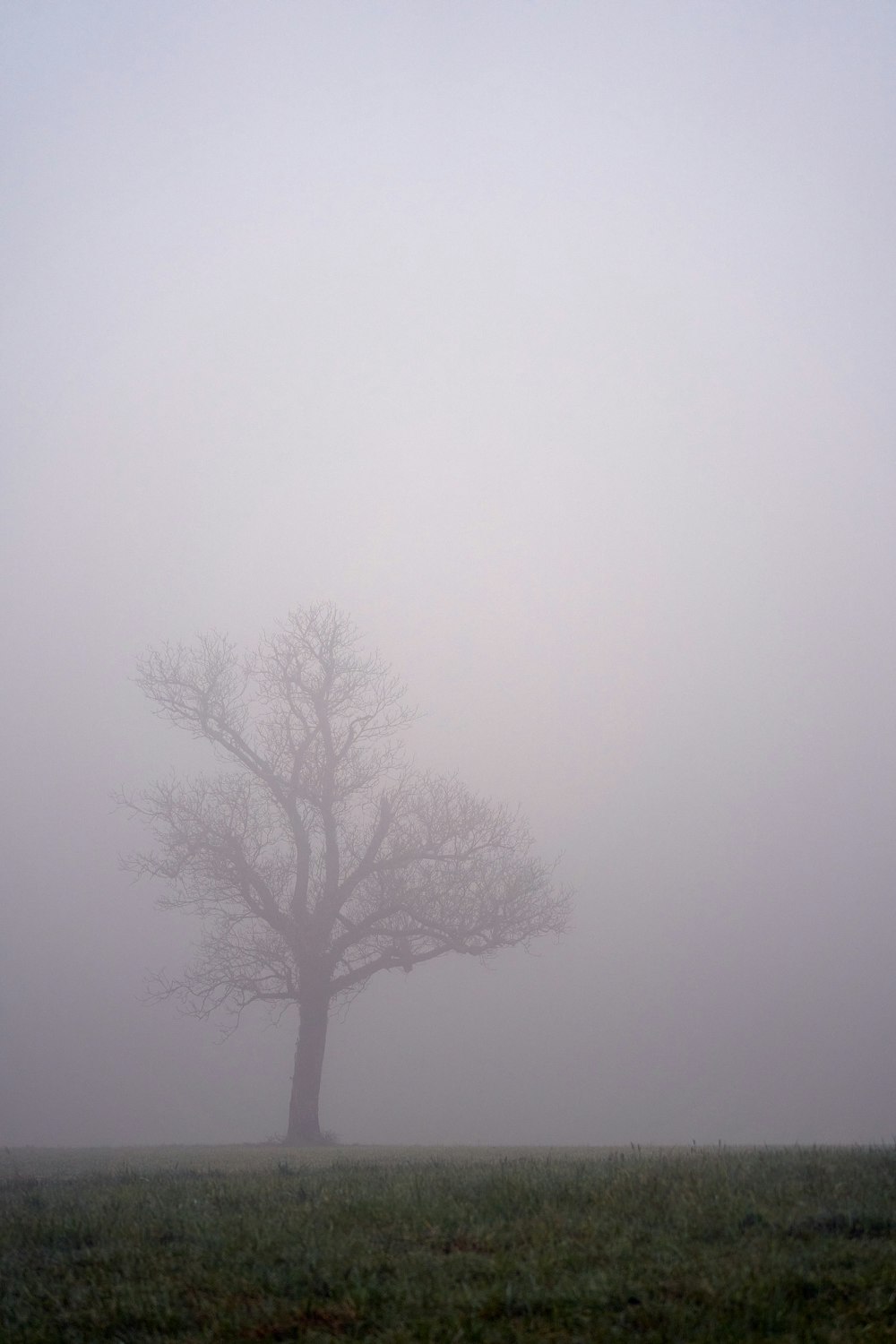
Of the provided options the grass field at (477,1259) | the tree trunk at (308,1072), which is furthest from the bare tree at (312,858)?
the grass field at (477,1259)

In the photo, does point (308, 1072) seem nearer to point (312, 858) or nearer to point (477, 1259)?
point (312, 858)

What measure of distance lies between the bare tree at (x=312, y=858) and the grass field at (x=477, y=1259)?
1671cm

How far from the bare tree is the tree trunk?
4 centimetres

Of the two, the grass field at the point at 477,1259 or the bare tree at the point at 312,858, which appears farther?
the bare tree at the point at 312,858

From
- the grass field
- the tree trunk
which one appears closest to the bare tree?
the tree trunk

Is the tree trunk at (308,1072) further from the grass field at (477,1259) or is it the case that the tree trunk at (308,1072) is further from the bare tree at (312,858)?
the grass field at (477,1259)

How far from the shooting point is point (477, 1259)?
6855 millimetres

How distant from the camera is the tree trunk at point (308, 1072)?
26.9m

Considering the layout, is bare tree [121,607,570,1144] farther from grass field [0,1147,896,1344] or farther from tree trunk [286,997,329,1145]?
grass field [0,1147,896,1344]

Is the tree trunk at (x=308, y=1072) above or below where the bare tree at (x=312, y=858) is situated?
below

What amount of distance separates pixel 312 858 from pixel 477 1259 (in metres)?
23.5

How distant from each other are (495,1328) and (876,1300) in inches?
83.4

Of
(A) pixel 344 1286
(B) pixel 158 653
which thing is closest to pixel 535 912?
(B) pixel 158 653

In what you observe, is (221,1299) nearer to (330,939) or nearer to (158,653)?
(330,939)
